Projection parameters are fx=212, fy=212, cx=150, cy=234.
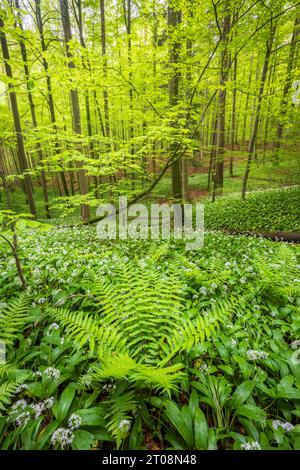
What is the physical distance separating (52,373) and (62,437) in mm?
500

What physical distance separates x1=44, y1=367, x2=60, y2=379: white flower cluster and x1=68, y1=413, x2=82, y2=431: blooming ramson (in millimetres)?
379

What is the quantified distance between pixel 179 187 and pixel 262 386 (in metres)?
7.55

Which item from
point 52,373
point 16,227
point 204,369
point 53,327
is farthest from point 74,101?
point 204,369

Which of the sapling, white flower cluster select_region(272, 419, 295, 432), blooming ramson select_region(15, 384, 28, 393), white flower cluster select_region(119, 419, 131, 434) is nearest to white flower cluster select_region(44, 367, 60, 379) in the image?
blooming ramson select_region(15, 384, 28, 393)

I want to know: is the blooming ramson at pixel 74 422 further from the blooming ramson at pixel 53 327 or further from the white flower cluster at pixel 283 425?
the white flower cluster at pixel 283 425

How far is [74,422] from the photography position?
133 centimetres

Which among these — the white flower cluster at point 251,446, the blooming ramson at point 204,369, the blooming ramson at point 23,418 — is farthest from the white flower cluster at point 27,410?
the white flower cluster at point 251,446

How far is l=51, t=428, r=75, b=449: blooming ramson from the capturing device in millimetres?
1239

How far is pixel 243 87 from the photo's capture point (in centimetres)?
635

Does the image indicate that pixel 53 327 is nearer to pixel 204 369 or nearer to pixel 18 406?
pixel 18 406

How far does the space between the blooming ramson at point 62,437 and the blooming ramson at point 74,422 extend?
33mm

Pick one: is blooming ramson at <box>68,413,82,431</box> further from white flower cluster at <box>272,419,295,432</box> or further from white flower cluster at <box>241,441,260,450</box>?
white flower cluster at <box>272,419,295,432</box>

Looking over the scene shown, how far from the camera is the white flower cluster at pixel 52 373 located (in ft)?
5.40
